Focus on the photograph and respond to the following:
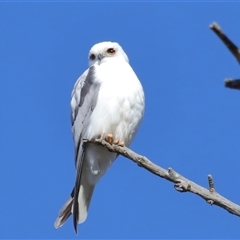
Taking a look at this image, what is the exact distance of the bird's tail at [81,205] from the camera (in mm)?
6262

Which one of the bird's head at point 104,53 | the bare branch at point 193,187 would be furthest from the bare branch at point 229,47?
the bird's head at point 104,53

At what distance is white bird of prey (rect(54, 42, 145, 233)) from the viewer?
661cm

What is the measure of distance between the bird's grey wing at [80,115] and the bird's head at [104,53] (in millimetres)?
672

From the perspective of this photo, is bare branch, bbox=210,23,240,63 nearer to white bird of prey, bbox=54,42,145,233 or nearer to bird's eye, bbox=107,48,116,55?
white bird of prey, bbox=54,42,145,233

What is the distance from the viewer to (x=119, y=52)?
26.4ft

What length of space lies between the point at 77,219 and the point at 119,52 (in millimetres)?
2706

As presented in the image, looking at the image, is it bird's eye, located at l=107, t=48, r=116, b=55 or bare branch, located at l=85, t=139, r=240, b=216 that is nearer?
bare branch, located at l=85, t=139, r=240, b=216

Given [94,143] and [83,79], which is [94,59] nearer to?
[83,79]

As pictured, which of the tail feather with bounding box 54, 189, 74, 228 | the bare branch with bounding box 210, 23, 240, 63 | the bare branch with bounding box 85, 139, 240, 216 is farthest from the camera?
the tail feather with bounding box 54, 189, 74, 228

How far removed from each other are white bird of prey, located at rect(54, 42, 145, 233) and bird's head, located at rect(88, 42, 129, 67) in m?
0.63

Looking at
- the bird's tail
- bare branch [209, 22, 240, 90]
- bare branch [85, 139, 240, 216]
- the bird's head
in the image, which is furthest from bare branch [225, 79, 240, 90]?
the bird's head

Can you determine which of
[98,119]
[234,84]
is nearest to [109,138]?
[98,119]

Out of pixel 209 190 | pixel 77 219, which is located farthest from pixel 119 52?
pixel 209 190

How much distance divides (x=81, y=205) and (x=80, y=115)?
1144 millimetres
